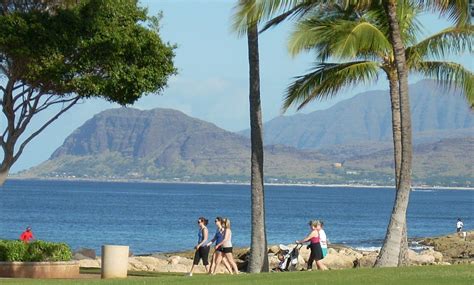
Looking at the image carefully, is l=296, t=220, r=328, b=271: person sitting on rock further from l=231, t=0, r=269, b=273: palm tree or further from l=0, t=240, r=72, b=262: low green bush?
l=0, t=240, r=72, b=262: low green bush

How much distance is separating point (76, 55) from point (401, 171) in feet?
24.9

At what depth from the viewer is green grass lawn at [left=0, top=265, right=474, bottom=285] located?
18.2 metres

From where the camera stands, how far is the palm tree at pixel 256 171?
81.5ft

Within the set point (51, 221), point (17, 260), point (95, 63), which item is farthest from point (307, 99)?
point (51, 221)

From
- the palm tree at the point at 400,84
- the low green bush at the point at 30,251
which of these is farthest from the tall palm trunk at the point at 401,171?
the low green bush at the point at 30,251

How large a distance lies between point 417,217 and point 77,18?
114 meters

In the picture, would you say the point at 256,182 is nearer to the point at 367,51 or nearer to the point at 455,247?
the point at 367,51

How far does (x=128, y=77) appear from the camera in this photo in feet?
75.3

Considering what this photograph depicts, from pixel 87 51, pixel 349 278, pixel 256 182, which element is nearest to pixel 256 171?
pixel 256 182

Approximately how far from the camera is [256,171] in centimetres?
2488

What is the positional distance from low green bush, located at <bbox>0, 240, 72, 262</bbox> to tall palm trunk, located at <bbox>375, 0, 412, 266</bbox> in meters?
7.17

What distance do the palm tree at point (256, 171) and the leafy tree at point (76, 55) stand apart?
208 cm

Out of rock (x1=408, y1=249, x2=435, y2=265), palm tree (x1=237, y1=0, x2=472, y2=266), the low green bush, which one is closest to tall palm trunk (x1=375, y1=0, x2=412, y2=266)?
palm tree (x1=237, y1=0, x2=472, y2=266)

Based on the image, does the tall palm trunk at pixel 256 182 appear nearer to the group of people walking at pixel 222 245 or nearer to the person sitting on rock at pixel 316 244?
the group of people walking at pixel 222 245
